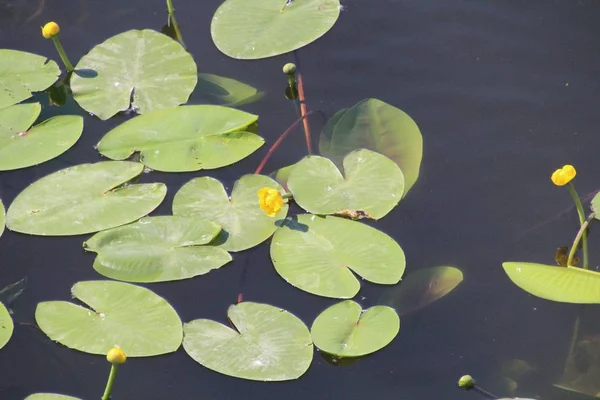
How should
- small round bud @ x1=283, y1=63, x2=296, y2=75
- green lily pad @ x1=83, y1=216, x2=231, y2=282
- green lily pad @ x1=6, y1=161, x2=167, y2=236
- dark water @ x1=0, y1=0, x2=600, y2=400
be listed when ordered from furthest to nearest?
small round bud @ x1=283, y1=63, x2=296, y2=75, green lily pad @ x1=6, y1=161, x2=167, y2=236, green lily pad @ x1=83, y1=216, x2=231, y2=282, dark water @ x1=0, y1=0, x2=600, y2=400

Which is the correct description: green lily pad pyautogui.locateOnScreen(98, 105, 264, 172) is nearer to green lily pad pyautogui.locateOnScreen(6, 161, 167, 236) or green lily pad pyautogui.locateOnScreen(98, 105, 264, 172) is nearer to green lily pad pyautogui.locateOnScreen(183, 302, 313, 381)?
green lily pad pyautogui.locateOnScreen(6, 161, 167, 236)

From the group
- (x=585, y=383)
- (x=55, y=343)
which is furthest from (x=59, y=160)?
(x=585, y=383)

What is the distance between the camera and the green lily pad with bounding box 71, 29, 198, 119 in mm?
2600

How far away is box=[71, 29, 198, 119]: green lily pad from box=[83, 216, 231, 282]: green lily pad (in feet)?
1.61

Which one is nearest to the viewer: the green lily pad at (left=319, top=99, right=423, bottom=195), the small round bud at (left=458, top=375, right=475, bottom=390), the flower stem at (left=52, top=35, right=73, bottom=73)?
the small round bud at (left=458, top=375, right=475, bottom=390)

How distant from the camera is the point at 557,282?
6.84 ft

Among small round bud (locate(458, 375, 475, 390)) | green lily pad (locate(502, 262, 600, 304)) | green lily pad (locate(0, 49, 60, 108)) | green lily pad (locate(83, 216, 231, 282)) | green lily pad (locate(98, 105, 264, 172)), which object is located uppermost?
green lily pad (locate(0, 49, 60, 108))

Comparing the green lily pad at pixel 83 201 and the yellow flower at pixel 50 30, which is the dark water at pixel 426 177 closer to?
the green lily pad at pixel 83 201

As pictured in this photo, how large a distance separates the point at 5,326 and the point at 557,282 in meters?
1.40

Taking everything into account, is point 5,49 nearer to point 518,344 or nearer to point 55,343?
point 55,343

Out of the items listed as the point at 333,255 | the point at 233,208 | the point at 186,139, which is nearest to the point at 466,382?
the point at 333,255

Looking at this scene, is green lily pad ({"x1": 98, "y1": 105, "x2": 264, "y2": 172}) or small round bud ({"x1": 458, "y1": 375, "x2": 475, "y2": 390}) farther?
green lily pad ({"x1": 98, "y1": 105, "x2": 264, "y2": 172})

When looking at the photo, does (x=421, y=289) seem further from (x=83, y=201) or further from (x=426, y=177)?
(x=83, y=201)

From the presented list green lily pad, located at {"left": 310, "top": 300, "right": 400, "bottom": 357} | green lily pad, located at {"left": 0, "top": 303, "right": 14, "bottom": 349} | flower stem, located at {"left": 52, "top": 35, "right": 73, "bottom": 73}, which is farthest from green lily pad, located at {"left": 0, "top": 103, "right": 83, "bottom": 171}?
green lily pad, located at {"left": 310, "top": 300, "right": 400, "bottom": 357}
